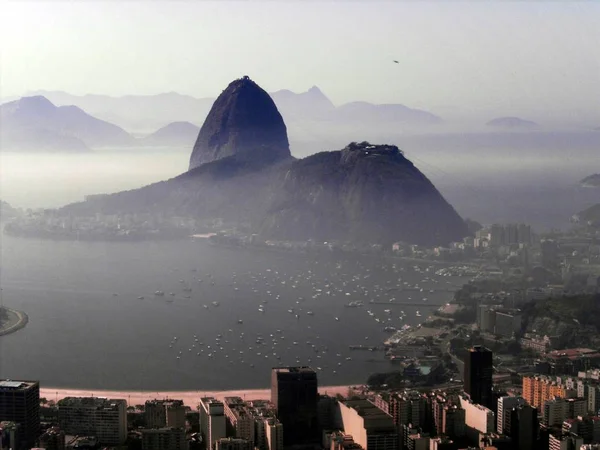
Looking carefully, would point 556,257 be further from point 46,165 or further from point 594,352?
point 46,165

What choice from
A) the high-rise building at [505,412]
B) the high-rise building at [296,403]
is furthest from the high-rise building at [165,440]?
the high-rise building at [505,412]

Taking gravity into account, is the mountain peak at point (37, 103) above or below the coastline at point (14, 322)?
above

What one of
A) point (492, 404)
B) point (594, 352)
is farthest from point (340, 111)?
point (492, 404)

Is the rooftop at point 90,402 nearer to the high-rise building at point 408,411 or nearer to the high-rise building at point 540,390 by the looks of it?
the high-rise building at point 408,411

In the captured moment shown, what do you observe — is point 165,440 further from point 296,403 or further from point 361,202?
point 361,202

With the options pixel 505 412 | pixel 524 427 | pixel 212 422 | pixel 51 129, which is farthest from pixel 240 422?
pixel 51 129

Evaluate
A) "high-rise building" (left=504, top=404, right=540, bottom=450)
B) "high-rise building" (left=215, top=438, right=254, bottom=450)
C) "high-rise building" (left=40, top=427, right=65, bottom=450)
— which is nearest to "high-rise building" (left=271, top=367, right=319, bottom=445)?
"high-rise building" (left=215, top=438, right=254, bottom=450)
